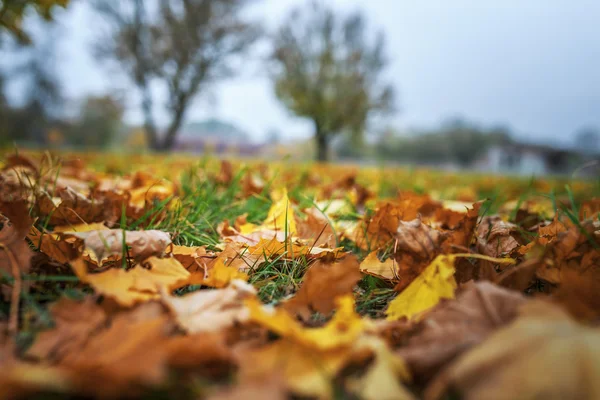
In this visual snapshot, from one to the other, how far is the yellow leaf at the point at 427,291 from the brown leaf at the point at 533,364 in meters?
0.17

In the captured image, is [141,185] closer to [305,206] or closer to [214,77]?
[305,206]

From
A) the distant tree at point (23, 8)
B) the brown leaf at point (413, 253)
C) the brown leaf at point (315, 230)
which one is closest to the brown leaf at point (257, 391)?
the brown leaf at point (413, 253)

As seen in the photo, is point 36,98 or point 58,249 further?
point 36,98

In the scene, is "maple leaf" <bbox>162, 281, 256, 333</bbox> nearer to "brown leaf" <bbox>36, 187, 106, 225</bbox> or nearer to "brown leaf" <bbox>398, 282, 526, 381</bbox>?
"brown leaf" <bbox>398, 282, 526, 381</bbox>

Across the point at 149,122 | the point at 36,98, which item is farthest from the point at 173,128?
the point at 36,98

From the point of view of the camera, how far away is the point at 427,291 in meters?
0.63

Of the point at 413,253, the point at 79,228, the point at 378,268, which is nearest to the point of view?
the point at 413,253

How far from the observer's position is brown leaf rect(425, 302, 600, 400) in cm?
37

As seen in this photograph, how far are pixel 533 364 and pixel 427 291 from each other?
249 mm

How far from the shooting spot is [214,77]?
597 inches

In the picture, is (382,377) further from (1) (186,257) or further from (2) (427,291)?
(1) (186,257)

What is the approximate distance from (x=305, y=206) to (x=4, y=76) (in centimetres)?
2353

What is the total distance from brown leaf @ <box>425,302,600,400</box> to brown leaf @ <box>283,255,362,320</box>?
0.71ft

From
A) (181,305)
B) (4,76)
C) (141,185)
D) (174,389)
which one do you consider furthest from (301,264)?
(4,76)
